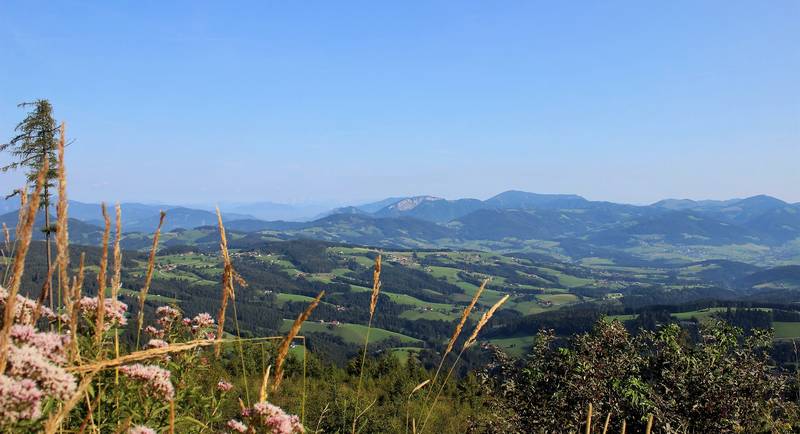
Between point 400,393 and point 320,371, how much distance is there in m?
20.2

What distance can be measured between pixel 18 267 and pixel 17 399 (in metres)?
0.49

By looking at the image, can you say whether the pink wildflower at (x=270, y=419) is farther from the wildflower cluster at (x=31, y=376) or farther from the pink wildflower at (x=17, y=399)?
the pink wildflower at (x=17, y=399)

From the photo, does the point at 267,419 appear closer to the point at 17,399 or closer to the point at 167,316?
the point at 17,399

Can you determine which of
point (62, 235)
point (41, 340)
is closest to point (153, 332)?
point (62, 235)

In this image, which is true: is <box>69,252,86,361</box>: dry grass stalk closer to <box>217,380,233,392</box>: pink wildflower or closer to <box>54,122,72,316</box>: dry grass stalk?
<box>54,122,72,316</box>: dry grass stalk

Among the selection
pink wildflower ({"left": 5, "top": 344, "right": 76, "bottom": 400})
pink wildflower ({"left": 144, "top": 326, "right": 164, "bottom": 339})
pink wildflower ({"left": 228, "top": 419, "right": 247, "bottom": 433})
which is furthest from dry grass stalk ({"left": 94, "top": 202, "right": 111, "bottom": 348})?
pink wildflower ({"left": 144, "top": 326, "right": 164, "bottom": 339})

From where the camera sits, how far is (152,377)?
305 cm

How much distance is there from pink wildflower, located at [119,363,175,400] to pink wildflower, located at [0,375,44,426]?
1203mm

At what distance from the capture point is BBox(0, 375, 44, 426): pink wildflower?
174cm

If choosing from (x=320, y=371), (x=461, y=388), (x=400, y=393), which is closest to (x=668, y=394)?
(x=400, y=393)

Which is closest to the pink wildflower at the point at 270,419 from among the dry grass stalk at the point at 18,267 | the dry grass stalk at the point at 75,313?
the dry grass stalk at the point at 75,313

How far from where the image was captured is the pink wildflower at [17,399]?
1.74 metres

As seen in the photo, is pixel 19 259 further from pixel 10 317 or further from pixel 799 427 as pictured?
pixel 799 427

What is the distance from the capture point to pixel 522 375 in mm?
16234
